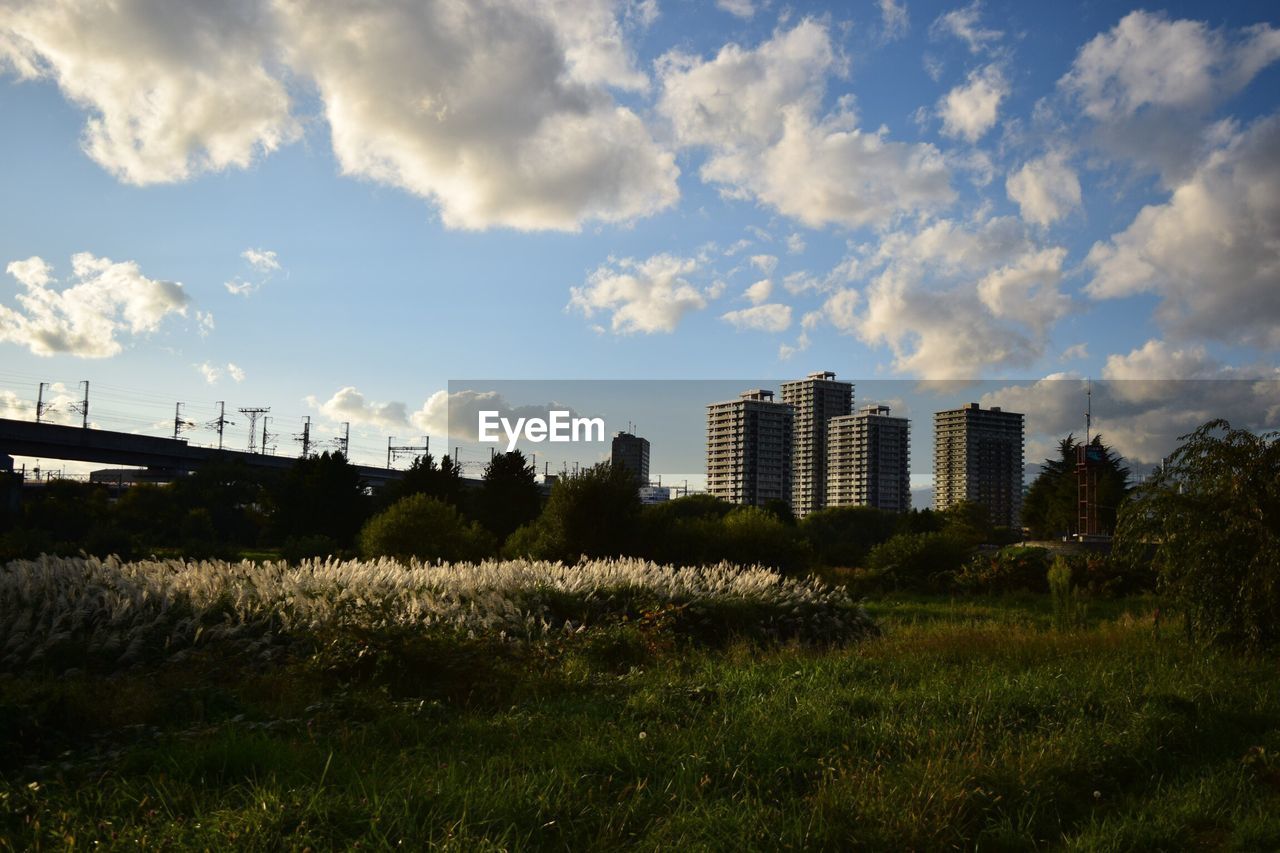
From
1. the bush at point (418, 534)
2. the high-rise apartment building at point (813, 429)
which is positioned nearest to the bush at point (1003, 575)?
the bush at point (418, 534)

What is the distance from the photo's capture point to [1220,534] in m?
8.98

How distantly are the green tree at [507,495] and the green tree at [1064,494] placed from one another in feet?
106

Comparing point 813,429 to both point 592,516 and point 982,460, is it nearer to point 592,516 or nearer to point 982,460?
point 982,460

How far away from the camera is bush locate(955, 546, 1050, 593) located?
19.2 m

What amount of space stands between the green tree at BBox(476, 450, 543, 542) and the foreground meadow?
67.4ft

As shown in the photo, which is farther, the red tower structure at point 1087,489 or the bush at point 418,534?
the red tower structure at point 1087,489

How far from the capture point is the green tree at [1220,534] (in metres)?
8.69

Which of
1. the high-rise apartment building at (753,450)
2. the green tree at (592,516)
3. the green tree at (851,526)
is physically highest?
the high-rise apartment building at (753,450)

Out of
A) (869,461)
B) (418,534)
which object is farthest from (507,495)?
(869,461)

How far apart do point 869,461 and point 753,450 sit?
42.0 feet

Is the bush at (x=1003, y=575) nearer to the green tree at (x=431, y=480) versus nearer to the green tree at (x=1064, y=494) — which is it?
the green tree at (x=431, y=480)

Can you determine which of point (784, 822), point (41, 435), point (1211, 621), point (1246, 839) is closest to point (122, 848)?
point (784, 822)

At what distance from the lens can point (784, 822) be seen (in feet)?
12.8

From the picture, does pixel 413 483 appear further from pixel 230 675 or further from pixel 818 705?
pixel 818 705
